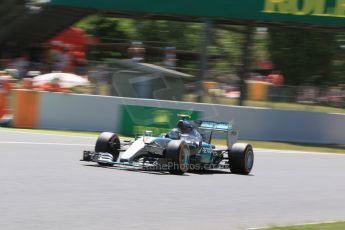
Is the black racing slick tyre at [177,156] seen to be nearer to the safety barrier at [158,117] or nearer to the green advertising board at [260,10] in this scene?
the safety barrier at [158,117]

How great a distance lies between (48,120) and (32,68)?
2.84 m

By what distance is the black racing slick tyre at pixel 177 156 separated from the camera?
38.0 feet

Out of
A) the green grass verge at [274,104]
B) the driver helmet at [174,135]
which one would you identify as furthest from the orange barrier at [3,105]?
the driver helmet at [174,135]

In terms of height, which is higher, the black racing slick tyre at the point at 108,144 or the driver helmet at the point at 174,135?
the driver helmet at the point at 174,135

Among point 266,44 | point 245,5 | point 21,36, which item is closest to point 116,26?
point 266,44

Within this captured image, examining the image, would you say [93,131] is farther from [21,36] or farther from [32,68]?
[21,36]

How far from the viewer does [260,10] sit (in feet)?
77.5

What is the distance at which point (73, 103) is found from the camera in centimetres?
2047

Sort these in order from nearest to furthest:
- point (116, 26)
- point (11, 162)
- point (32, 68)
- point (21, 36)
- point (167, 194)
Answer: point (167, 194), point (11, 162), point (32, 68), point (21, 36), point (116, 26)

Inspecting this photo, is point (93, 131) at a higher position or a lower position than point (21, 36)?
lower

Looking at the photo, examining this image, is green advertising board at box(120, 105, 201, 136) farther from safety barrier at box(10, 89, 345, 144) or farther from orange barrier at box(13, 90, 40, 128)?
orange barrier at box(13, 90, 40, 128)

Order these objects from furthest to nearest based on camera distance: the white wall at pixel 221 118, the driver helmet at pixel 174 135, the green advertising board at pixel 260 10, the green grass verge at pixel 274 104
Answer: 1. the green advertising board at pixel 260 10
2. the green grass verge at pixel 274 104
3. the white wall at pixel 221 118
4. the driver helmet at pixel 174 135

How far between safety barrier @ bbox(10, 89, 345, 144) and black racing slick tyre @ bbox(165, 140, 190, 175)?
5.26 m

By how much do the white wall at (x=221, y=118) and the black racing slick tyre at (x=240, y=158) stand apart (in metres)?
7.43
